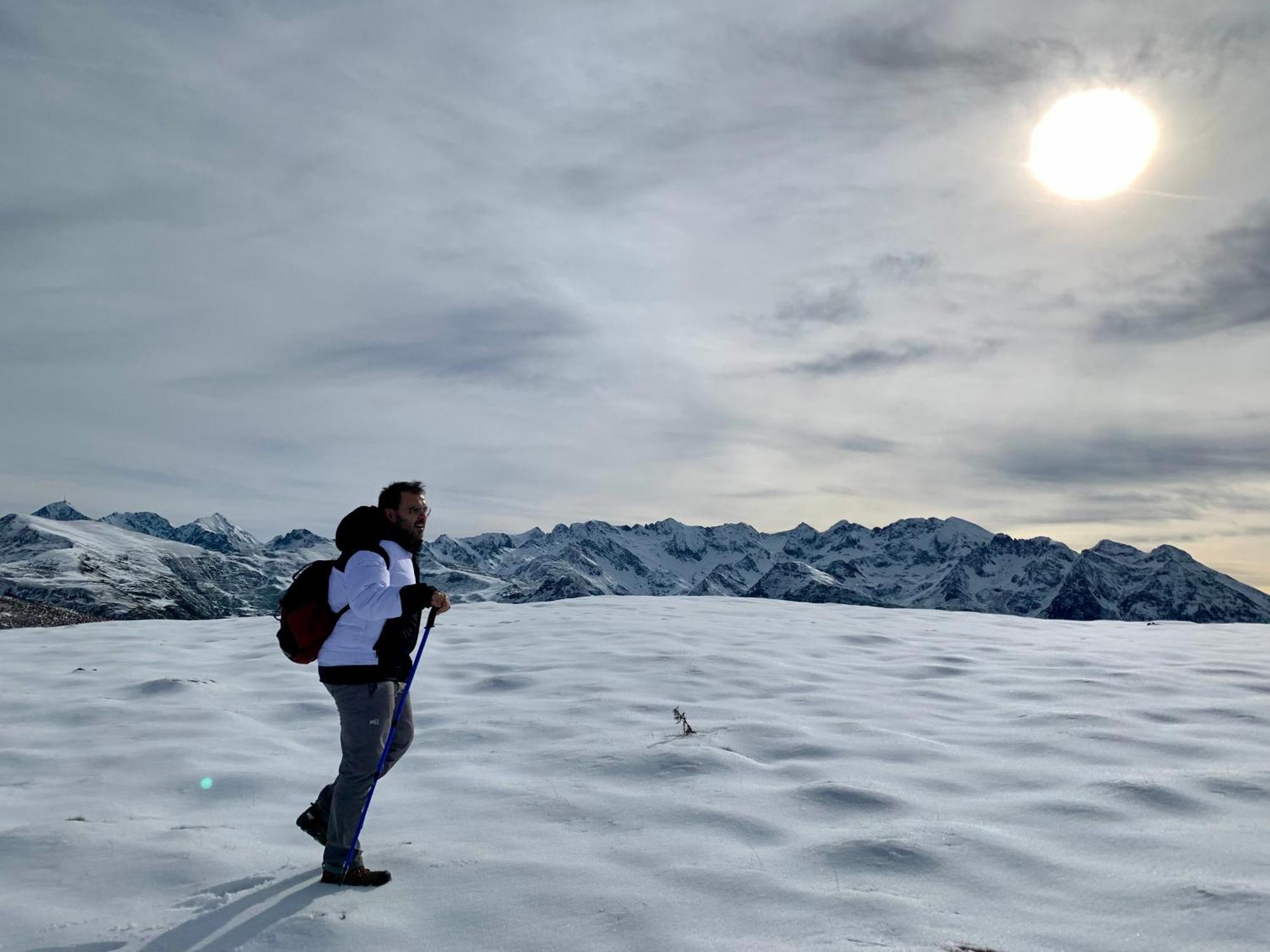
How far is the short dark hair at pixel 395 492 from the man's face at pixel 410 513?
0.07 ft

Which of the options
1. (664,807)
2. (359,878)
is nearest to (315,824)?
(359,878)

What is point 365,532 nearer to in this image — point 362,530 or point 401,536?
point 362,530

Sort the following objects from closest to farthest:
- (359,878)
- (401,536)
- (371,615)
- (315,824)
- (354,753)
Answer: (359,878), (371,615), (354,753), (315,824), (401,536)

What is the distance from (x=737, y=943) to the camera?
388 centimetres

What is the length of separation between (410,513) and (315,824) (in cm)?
208

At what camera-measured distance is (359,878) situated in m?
4.62

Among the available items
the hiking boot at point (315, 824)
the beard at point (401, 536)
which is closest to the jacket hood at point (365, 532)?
the beard at point (401, 536)

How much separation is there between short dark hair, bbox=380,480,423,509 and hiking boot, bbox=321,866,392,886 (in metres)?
2.26

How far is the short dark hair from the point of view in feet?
17.3

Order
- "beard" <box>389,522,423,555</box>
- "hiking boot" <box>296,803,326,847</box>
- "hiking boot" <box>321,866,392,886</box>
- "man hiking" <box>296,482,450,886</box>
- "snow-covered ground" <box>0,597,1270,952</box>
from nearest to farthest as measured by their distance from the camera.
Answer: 1. "snow-covered ground" <box>0,597,1270,952</box>
2. "hiking boot" <box>321,866,392,886</box>
3. "man hiking" <box>296,482,450,886</box>
4. "hiking boot" <box>296,803,326,847</box>
5. "beard" <box>389,522,423,555</box>

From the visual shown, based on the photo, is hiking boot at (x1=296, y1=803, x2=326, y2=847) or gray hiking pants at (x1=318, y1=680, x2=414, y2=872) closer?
gray hiking pants at (x1=318, y1=680, x2=414, y2=872)

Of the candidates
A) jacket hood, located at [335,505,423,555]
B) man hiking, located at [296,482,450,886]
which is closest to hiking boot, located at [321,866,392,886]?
man hiking, located at [296,482,450,886]

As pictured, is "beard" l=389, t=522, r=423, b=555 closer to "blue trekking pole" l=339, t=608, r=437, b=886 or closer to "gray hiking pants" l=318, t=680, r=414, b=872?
"blue trekking pole" l=339, t=608, r=437, b=886

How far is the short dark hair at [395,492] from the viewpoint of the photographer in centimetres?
529
